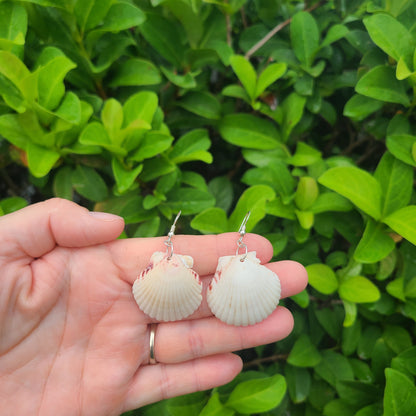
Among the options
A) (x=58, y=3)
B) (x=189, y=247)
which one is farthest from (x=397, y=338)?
(x=58, y=3)

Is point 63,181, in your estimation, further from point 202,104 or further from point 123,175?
point 202,104

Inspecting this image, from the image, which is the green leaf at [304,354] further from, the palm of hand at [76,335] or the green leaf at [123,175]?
the green leaf at [123,175]

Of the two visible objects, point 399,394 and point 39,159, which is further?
point 39,159

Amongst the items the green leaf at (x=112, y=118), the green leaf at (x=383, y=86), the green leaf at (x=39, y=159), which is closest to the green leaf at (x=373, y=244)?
the green leaf at (x=383, y=86)

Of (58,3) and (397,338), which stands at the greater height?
(58,3)

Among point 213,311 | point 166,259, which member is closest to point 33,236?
point 166,259

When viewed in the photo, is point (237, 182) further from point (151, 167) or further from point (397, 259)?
point (397, 259)

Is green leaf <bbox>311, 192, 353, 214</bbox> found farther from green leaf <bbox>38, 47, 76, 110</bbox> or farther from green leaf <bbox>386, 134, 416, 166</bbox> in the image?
green leaf <bbox>38, 47, 76, 110</bbox>
